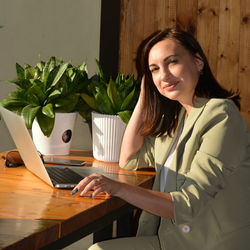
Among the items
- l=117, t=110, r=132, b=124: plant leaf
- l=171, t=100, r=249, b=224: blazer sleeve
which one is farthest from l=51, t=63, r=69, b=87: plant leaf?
l=171, t=100, r=249, b=224: blazer sleeve

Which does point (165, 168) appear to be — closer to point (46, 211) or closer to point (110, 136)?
point (110, 136)

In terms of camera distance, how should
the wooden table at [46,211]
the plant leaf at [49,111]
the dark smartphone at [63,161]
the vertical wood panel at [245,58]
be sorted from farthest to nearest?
the vertical wood panel at [245,58] < the plant leaf at [49,111] < the dark smartphone at [63,161] < the wooden table at [46,211]

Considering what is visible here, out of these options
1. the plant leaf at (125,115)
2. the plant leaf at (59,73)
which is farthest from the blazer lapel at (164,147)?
the plant leaf at (59,73)

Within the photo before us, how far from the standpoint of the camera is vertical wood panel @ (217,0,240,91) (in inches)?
113

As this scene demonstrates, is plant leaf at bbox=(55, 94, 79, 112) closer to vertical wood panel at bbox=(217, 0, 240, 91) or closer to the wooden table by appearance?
the wooden table

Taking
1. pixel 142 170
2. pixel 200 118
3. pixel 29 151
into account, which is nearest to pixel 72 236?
pixel 29 151

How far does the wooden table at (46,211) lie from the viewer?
4.23ft

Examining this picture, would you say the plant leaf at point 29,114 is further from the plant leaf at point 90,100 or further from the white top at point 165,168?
the white top at point 165,168

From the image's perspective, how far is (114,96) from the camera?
2.35m

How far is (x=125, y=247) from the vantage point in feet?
6.01

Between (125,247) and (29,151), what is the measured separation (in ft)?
1.42

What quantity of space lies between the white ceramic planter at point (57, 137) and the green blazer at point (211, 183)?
665mm

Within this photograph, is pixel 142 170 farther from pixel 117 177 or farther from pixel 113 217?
pixel 113 217

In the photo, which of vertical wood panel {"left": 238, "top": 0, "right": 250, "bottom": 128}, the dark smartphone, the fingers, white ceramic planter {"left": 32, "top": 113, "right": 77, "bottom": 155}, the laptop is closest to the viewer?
the fingers
